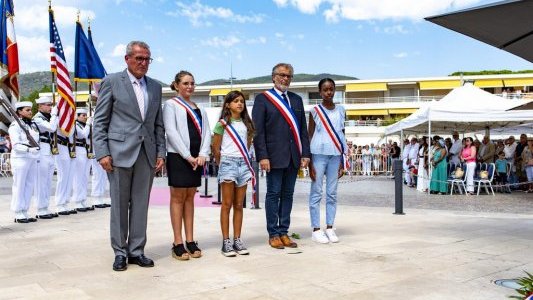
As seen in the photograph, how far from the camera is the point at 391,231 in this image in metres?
7.09

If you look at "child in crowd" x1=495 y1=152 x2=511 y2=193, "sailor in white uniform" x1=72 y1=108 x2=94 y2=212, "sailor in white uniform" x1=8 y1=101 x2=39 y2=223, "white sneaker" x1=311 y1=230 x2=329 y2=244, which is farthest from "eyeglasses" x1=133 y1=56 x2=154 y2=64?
"child in crowd" x1=495 y1=152 x2=511 y2=193

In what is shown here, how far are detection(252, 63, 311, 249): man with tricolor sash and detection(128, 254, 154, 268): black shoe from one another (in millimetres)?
1512

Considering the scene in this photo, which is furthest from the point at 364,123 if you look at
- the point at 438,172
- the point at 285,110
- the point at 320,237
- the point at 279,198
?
the point at 285,110

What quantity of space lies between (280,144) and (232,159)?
0.64m

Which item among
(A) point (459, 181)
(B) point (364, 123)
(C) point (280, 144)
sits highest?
(B) point (364, 123)

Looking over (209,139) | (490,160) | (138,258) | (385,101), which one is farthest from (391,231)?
(385,101)

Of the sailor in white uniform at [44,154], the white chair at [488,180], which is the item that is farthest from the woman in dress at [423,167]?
the sailor in white uniform at [44,154]

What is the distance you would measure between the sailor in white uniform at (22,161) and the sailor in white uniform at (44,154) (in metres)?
0.18

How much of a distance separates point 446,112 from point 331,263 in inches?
374

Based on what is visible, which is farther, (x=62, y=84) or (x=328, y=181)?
(x=62, y=84)

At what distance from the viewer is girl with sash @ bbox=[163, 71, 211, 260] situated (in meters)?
5.24

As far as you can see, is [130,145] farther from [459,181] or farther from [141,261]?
[459,181]

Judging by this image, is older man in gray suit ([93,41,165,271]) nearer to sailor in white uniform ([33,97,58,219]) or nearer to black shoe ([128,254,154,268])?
black shoe ([128,254,154,268])

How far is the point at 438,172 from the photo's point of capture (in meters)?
14.2
